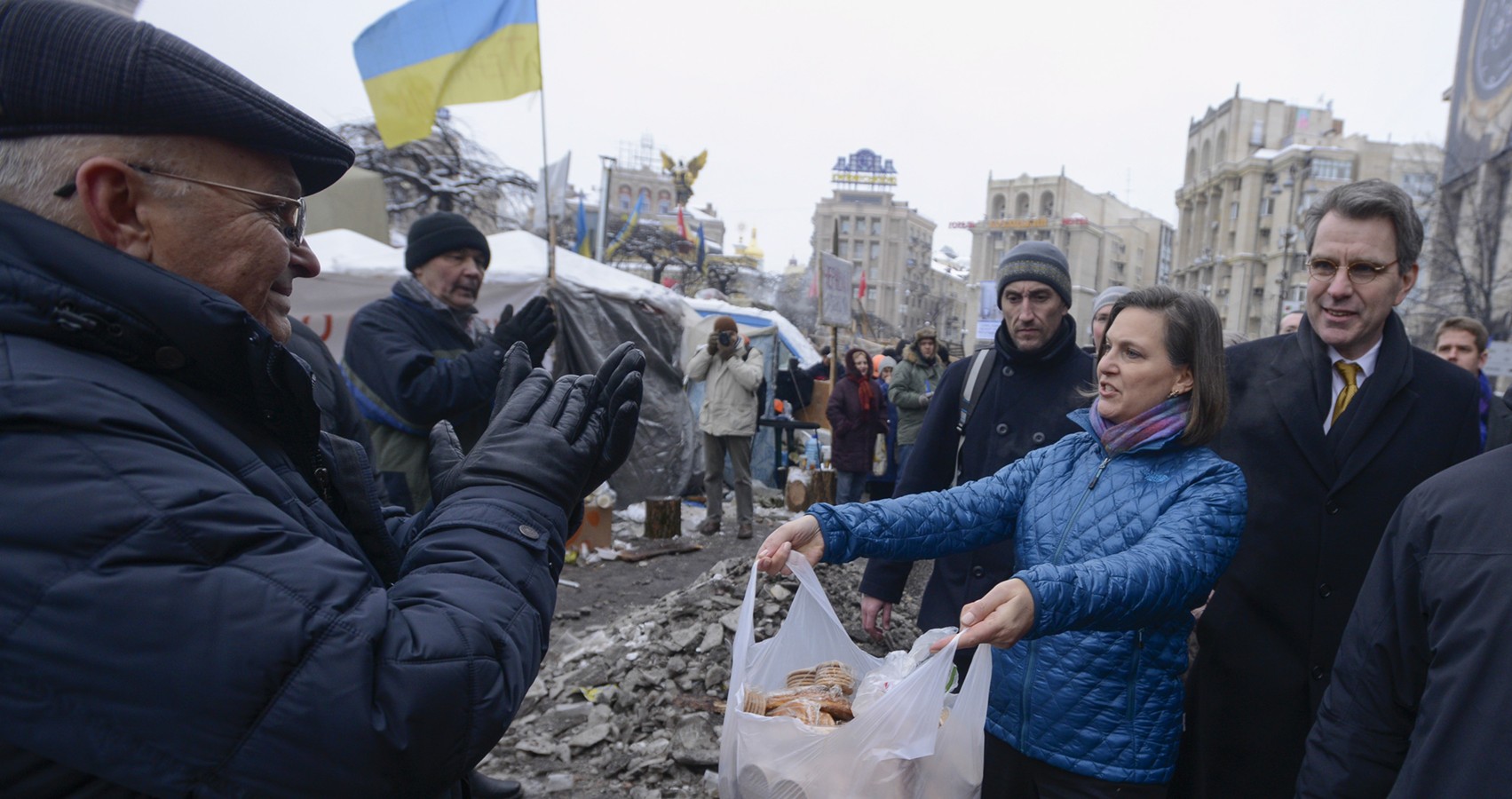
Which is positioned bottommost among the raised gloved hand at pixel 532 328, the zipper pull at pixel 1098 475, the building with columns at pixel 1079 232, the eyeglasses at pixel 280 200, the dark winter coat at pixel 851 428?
the dark winter coat at pixel 851 428

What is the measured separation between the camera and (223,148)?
105cm

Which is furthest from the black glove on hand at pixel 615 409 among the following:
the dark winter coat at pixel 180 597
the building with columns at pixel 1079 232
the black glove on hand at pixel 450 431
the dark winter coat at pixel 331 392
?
the building with columns at pixel 1079 232

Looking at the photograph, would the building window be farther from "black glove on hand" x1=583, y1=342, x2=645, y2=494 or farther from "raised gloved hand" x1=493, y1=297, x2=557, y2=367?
"black glove on hand" x1=583, y1=342, x2=645, y2=494

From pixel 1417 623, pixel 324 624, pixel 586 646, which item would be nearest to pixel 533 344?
pixel 586 646

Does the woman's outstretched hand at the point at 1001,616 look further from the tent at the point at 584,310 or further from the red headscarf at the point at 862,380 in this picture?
the red headscarf at the point at 862,380

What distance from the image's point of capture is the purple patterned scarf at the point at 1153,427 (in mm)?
1885

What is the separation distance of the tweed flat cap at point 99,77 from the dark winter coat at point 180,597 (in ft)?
0.44

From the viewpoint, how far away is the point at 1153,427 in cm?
189

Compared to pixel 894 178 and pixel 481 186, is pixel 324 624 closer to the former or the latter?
pixel 481 186

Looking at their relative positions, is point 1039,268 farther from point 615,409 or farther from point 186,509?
point 186,509

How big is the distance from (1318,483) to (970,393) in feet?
3.90

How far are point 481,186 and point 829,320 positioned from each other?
12.7 m

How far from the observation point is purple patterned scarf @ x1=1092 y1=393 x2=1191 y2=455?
1885 millimetres

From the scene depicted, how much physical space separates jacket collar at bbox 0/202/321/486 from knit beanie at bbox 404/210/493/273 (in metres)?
2.71
